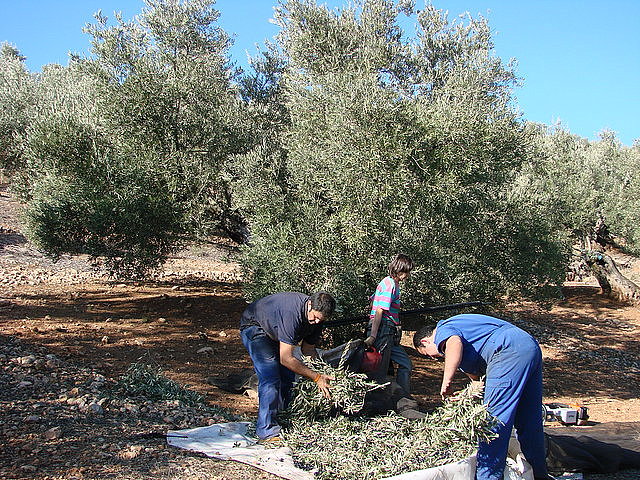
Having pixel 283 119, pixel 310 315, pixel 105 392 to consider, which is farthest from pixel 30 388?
pixel 283 119

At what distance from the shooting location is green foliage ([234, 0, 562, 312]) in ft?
28.9

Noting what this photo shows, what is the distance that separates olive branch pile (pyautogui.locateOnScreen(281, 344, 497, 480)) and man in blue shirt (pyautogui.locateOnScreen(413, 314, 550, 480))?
5.4 inches

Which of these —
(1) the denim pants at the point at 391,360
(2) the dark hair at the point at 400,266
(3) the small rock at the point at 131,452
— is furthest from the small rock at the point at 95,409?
(2) the dark hair at the point at 400,266

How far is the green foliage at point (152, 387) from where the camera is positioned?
6.84m

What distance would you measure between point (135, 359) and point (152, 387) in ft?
6.49

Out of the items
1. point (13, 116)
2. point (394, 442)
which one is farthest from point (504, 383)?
point (13, 116)

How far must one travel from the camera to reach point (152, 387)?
22.7 ft

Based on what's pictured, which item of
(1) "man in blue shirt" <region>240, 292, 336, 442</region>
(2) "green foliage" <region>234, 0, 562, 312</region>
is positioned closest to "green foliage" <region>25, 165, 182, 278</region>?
(2) "green foliage" <region>234, 0, 562, 312</region>

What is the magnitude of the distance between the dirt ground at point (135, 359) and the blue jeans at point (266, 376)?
606mm

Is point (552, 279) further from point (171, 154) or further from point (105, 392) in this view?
point (105, 392)

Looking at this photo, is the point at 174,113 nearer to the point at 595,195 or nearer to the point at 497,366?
the point at 497,366

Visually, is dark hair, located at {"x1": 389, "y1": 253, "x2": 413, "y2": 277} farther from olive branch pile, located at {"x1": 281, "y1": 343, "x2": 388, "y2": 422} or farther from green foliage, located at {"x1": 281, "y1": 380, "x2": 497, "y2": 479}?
green foliage, located at {"x1": 281, "y1": 380, "x2": 497, "y2": 479}

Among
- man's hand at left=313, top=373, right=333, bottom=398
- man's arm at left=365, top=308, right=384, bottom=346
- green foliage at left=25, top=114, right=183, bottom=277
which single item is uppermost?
green foliage at left=25, top=114, right=183, bottom=277

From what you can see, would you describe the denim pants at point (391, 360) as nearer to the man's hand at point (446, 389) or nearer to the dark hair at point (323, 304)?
the dark hair at point (323, 304)
